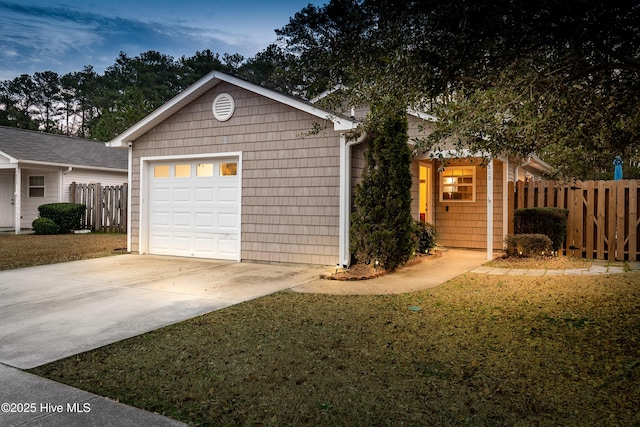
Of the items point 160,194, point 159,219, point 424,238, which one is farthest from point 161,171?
point 424,238

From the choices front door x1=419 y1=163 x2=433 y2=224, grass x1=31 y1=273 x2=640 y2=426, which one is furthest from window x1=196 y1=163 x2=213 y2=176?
front door x1=419 y1=163 x2=433 y2=224

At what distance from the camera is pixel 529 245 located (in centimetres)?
962

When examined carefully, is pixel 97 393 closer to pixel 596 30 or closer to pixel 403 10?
pixel 403 10

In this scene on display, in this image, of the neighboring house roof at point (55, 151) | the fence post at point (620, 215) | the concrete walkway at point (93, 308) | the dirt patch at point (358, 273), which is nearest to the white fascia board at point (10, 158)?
the neighboring house roof at point (55, 151)

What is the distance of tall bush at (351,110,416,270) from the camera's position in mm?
8023

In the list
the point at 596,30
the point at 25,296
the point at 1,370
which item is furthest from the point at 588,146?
the point at 25,296

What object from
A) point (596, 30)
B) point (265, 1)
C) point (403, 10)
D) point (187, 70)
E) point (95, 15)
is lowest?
point (596, 30)

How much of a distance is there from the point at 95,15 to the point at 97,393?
3859cm

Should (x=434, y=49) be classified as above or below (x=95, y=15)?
below

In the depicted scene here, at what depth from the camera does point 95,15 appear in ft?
112

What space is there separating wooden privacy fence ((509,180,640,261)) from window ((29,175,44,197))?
18.4 metres

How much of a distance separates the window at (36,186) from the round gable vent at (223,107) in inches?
498

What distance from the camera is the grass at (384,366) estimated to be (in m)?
2.85

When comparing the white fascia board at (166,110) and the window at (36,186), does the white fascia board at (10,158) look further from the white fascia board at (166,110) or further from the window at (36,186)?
the white fascia board at (166,110)
